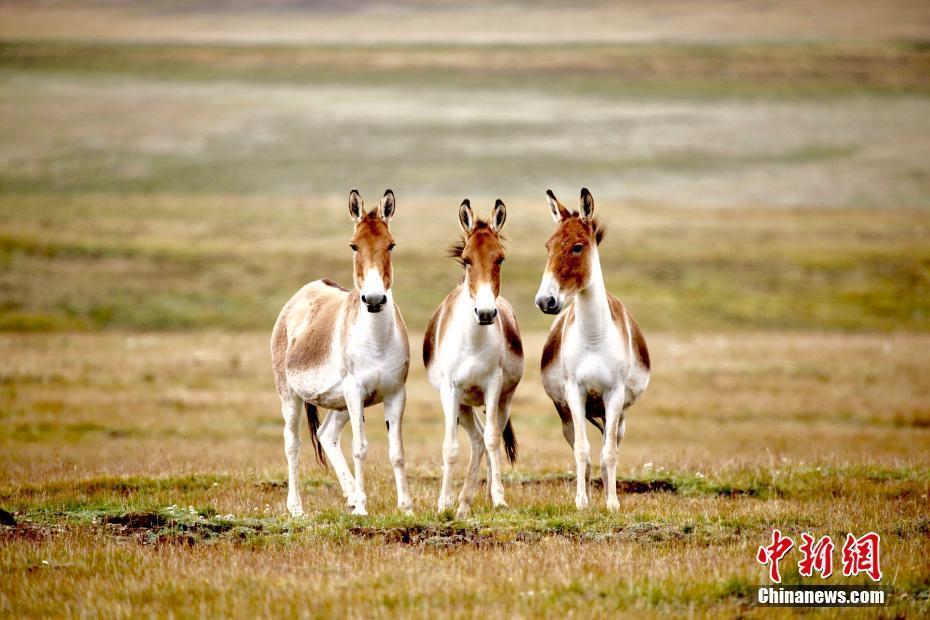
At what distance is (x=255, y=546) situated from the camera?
29.6 feet

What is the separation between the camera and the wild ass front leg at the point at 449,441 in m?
10.6

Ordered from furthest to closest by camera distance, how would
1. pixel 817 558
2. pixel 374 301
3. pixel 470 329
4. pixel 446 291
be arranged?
1. pixel 446 291
2. pixel 470 329
3. pixel 374 301
4. pixel 817 558

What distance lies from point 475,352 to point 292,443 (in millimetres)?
2876

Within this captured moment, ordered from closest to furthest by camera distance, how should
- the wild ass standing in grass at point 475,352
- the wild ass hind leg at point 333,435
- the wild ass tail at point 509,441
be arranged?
1. the wild ass standing in grass at point 475,352
2. the wild ass hind leg at point 333,435
3. the wild ass tail at point 509,441

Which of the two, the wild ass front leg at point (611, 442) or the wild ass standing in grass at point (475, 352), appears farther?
the wild ass front leg at point (611, 442)

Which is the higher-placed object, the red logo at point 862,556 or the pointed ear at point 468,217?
the pointed ear at point 468,217

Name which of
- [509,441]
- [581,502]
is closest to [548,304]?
[581,502]

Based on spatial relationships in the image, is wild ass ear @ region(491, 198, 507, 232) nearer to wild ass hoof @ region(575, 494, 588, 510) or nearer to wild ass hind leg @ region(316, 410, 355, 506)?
wild ass hoof @ region(575, 494, 588, 510)

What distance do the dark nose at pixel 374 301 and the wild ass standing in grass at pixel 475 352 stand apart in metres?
0.89

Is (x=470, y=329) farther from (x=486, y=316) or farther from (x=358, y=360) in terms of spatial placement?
(x=358, y=360)

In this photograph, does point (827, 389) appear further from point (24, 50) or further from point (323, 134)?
point (24, 50)

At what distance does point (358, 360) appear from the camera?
35.8 ft

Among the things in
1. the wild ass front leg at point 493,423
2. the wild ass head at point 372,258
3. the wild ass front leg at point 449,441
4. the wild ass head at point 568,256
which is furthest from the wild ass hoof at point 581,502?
the wild ass head at point 372,258

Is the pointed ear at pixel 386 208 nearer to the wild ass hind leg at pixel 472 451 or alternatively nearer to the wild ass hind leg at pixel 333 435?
the wild ass hind leg at pixel 472 451
